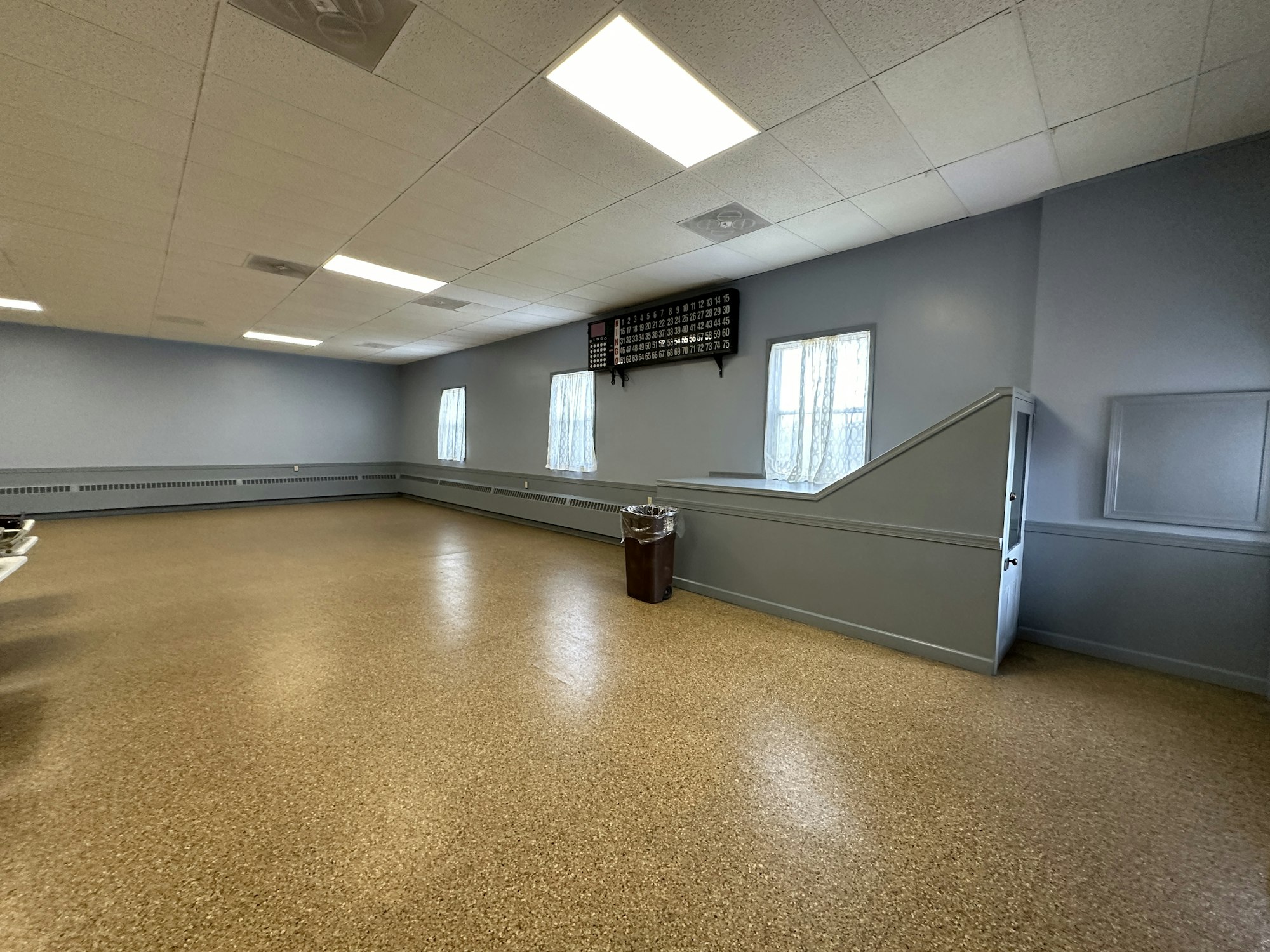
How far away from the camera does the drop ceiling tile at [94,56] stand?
A: 1.90m

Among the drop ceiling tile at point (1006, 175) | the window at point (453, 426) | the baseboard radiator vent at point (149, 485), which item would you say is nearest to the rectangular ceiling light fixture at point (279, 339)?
the window at point (453, 426)

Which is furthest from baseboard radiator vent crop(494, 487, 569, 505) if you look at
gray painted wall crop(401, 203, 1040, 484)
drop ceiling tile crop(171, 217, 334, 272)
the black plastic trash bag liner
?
drop ceiling tile crop(171, 217, 334, 272)

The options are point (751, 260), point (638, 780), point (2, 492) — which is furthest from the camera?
point (2, 492)

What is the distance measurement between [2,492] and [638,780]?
10923 mm

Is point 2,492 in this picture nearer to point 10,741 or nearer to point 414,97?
point 10,741

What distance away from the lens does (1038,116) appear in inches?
98.4

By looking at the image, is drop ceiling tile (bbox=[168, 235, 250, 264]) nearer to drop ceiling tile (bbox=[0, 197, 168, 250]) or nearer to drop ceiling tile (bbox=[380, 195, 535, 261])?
drop ceiling tile (bbox=[0, 197, 168, 250])

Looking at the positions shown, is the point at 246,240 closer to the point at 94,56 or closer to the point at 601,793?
the point at 94,56

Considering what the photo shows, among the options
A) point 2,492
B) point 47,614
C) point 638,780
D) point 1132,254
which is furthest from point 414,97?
point 2,492

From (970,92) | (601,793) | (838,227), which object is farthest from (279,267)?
(970,92)

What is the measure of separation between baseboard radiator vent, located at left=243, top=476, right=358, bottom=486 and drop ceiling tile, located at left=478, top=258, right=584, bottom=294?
764 centimetres

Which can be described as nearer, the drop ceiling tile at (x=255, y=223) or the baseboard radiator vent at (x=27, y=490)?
the drop ceiling tile at (x=255, y=223)

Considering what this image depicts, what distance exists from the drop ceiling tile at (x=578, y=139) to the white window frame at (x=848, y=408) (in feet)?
6.76

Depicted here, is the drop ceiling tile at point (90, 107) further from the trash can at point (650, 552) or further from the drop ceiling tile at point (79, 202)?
the trash can at point (650, 552)
